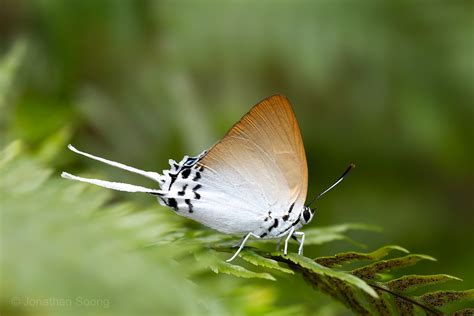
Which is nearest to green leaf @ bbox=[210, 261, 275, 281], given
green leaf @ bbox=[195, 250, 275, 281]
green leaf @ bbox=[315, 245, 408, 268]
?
green leaf @ bbox=[195, 250, 275, 281]

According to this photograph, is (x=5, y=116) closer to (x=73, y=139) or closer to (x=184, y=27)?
(x=73, y=139)

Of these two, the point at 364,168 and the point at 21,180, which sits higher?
the point at 21,180

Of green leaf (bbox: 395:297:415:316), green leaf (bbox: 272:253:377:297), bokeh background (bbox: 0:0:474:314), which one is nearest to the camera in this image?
green leaf (bbox: 272:253:377:297)

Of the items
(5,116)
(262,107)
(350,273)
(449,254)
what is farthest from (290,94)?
(350,273)

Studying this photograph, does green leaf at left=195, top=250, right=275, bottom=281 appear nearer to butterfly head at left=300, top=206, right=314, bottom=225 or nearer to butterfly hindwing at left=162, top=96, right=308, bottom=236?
butterfly hindwing at left=162, top=96, right=308, bottom=236

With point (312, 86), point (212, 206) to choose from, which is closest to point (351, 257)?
point (212, 206)

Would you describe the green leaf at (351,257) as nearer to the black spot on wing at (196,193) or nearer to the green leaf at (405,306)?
the green leaf at (405,306)

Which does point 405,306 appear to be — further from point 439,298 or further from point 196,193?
point 196,193
